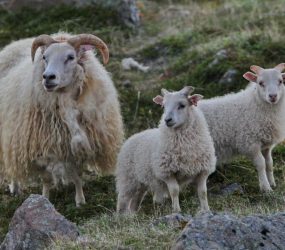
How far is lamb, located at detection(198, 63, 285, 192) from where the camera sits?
9.18 metres

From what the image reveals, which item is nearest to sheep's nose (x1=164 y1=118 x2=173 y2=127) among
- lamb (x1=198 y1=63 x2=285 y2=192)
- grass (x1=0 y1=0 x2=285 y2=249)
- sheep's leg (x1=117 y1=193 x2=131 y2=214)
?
grass (x1=0 y1=0 x2=285 y2=249)

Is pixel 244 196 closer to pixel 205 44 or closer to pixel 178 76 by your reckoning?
pixel 178 76

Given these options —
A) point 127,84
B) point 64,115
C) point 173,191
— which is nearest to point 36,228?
point 173,191

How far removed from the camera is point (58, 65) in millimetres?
9172

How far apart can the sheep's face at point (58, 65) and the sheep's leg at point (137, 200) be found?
1.53m

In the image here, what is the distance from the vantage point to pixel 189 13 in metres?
16.7

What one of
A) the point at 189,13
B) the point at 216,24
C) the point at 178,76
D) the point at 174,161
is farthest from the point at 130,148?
the point at 189,13

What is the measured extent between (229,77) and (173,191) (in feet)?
15.1

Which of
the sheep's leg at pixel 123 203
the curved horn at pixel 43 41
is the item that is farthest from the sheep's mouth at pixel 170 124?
the curved horn at pixel 43 41

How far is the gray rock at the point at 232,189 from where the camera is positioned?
9.18 metres

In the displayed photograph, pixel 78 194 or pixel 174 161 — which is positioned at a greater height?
pixel 174 161

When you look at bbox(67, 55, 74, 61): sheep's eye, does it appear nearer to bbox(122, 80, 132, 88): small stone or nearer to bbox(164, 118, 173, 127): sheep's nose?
bbox(164, 118, 173, 127): sheep's nose

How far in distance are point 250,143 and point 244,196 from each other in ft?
2.20

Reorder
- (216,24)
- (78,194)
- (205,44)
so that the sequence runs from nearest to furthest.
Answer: (78,194)
(205,44)
(216,24)
